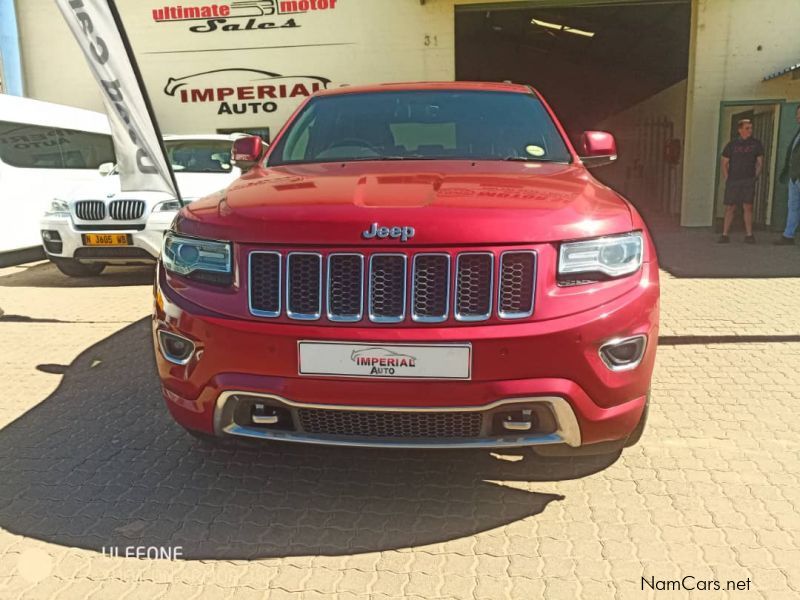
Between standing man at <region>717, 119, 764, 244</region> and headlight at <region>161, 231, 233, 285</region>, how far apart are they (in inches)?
388

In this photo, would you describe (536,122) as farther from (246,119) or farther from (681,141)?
(681,141)

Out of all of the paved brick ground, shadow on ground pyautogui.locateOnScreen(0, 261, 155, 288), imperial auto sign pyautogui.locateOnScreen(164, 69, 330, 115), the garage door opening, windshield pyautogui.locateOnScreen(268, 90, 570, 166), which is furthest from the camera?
the garage door opening

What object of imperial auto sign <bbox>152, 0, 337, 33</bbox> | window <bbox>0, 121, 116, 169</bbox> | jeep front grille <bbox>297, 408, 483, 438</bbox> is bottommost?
jeep front grille <bbox>297, 408, 483, 438</bbox>

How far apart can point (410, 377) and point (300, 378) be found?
0.40 metres

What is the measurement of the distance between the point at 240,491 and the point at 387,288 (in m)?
1.21

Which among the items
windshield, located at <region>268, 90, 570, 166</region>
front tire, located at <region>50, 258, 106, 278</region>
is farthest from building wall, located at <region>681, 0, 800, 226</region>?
front tire, located at <region>50, 258, 106, 278</region>

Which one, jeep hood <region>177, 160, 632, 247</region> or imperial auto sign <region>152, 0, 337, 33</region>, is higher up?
imperial auto sign <region>152, 0, 337, 33</region>

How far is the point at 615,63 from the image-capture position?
20281 mm

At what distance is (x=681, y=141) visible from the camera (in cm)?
1497

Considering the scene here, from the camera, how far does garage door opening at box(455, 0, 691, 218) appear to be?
14578 mm

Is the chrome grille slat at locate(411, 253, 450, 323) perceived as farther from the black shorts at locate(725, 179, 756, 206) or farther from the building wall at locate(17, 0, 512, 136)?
the building wall at locate(17, 0, 512, 136)

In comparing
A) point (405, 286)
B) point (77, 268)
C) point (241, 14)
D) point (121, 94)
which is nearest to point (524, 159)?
point (405, 286)

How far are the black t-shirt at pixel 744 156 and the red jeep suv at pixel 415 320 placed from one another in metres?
9.02

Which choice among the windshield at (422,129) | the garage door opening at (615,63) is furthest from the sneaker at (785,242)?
the windshield at (422,129)
